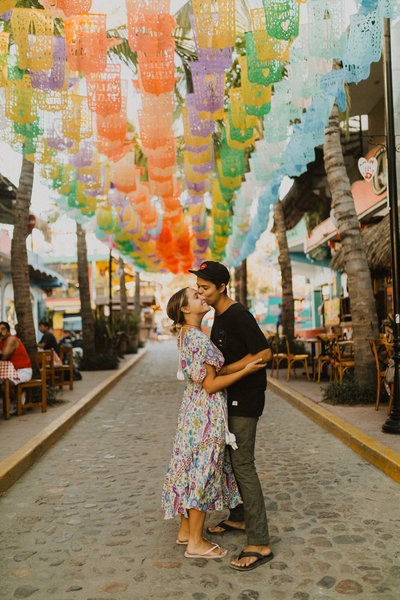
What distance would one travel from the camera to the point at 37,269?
23.6 metres

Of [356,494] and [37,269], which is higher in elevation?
[37,269]

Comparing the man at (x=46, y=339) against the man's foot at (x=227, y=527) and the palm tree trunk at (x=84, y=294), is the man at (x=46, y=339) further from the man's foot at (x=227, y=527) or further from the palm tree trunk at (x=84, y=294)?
the man's foot at (x=227, y=527)

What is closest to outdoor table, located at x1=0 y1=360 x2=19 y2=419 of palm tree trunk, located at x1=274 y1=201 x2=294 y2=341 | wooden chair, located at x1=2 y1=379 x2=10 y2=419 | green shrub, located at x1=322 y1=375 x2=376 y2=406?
wooden chair, located at x1=2 y1=379 x2=10 y2=419

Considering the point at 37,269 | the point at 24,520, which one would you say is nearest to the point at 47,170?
the point at 24,520

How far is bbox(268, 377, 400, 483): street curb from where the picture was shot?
5.64 meters

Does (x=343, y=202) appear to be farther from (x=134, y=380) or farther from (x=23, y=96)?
(x=134, y=380)

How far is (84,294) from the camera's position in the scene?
59.5 feet

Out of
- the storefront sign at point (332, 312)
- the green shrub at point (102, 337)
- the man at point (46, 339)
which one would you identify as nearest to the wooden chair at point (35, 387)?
the man at point (46, 339)

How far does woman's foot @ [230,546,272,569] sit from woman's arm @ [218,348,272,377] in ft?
3.78

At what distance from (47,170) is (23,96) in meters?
2.87

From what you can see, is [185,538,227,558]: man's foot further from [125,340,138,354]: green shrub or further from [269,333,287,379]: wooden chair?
[125,340,138,354]: green shrub

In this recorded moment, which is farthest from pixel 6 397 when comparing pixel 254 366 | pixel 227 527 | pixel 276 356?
pixel 276 356

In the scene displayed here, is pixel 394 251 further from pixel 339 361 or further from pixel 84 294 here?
pixel 84 294

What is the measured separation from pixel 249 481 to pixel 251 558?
0.47 metres
